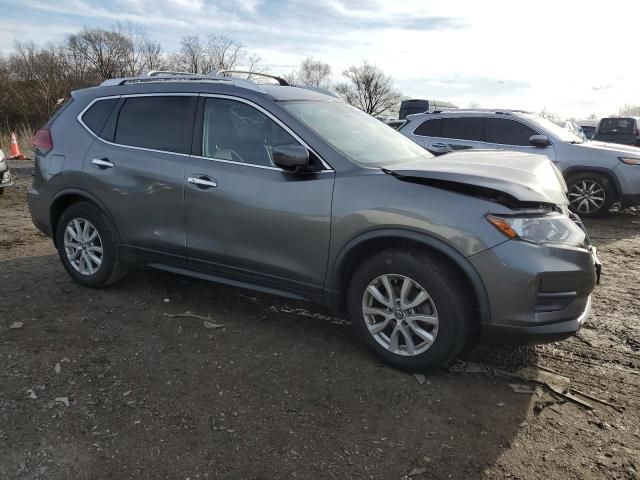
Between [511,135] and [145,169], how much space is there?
653 centimetres

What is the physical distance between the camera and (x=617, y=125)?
19.1 meters

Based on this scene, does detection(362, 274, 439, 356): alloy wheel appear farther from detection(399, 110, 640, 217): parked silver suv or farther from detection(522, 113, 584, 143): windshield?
detection(522, 113, 584, 143): windshield


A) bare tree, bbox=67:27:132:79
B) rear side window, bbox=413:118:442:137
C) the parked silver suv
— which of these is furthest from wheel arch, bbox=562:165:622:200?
bare tree, bbox=67:27:132:79

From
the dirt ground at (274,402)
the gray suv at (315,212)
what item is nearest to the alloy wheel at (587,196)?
the dirt ground at (274,402)

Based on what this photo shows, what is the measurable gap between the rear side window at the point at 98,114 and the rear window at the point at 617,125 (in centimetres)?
1923

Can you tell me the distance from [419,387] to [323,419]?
662 mm

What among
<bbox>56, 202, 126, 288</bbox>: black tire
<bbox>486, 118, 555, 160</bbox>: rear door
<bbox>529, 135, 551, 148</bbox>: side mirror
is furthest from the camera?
<bbox>486, 118, 555, 160</bbox>: rear door

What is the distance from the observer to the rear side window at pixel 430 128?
30.1 feet

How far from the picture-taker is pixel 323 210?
134 inches

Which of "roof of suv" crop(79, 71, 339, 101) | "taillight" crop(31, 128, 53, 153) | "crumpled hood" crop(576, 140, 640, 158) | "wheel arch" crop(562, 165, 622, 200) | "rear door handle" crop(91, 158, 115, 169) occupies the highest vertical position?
"roof of suv" crop(79, 71, 339, 101)

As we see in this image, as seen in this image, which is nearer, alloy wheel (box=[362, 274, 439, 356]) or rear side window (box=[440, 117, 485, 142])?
alloy wheel (box=[362, 274, 439, 356])

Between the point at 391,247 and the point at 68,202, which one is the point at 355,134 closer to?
the point at 391,247

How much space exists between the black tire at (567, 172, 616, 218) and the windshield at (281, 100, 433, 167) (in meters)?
5.17

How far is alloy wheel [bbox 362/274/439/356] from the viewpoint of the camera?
10.4ft
